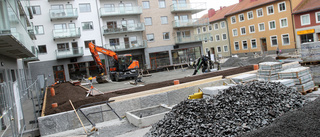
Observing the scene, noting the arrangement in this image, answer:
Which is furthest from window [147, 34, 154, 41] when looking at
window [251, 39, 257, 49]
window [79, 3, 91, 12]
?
window [251, 39, 257, 49]

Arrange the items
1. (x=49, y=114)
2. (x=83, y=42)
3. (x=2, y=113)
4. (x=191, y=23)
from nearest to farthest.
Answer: (x=2, y=113)
(x=49, y=114)
(x=83, y=42)
(x=191, y=23)

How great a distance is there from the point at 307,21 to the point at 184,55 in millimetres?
19726

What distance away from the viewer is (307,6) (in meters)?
39.8

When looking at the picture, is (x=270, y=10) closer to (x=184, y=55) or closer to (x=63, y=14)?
(x=184, y=55)

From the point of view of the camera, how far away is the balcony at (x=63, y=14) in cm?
3647

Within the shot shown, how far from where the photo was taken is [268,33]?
46719mm

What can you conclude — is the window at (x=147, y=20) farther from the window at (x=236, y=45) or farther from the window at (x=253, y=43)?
the window at (x=236, y=45)

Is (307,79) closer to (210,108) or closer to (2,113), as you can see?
(210,108)

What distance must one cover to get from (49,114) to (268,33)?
4462 cm

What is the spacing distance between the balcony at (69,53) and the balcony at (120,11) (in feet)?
20.9

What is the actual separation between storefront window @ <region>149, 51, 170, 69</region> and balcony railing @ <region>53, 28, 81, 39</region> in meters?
11.9

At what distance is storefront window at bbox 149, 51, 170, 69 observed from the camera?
1657 inches

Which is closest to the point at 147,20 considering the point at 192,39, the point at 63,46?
the point at 192,39

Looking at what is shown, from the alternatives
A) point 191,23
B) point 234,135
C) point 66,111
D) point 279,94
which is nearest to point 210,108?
point 234,135
